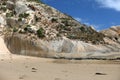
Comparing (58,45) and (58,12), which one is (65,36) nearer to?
(58,45)

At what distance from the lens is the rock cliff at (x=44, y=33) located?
39469 millimetres

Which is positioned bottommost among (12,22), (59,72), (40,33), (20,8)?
(59,72)

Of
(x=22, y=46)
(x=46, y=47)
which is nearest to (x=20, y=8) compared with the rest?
(x=22, y=46)

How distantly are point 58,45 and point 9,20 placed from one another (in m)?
8.36

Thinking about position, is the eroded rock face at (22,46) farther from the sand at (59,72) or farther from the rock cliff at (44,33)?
the sand at (59,72)

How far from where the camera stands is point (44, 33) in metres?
41.7

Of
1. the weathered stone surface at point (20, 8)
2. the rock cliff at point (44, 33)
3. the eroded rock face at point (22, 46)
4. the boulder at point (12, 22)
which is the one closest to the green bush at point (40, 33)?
the rock cliff at point (44, 33)

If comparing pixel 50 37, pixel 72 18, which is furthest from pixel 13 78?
pixel 72 18

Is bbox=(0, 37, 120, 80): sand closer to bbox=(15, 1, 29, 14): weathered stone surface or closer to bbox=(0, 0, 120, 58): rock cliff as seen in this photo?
bbox=(0, 0, 120, 58): rock cliff

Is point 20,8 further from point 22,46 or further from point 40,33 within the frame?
point 22,46

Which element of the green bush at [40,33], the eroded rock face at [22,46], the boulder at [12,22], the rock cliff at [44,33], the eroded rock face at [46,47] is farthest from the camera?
the boulder at [12,22]

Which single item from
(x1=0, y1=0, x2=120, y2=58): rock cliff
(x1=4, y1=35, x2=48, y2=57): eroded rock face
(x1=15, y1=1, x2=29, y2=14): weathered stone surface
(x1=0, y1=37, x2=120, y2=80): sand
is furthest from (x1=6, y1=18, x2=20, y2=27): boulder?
(x1=0, y1=37, x2=120, y2=80): sand

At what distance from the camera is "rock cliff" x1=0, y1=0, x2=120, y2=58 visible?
129ft

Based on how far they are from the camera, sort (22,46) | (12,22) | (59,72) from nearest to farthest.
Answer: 1. (59,72)
2. (22,46)
3. (12,22)
